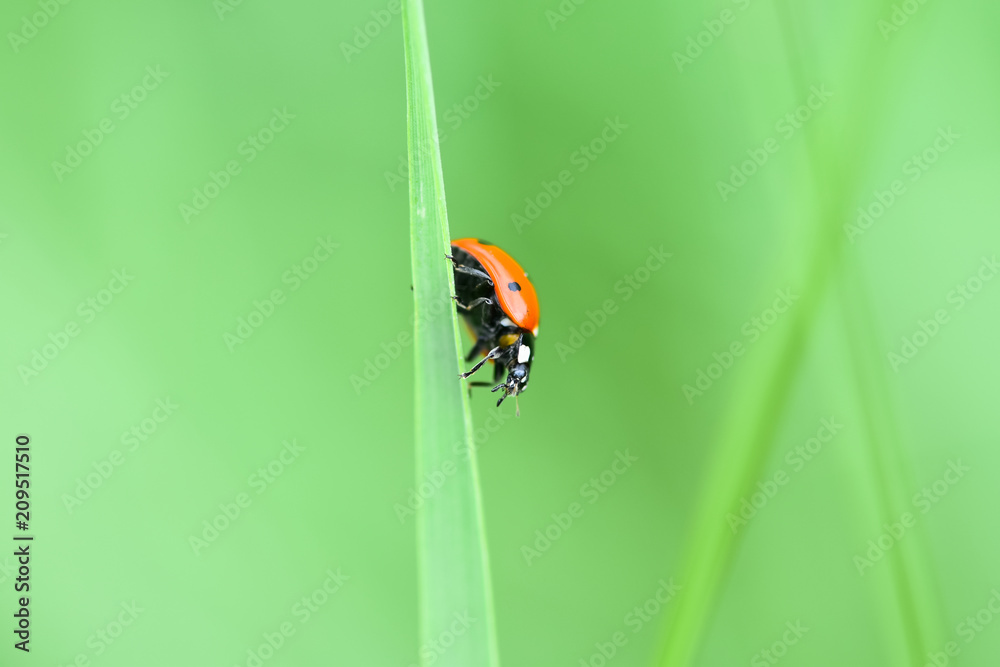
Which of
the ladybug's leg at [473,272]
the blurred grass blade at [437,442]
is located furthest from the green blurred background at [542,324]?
the blurred grass blade at [437,442]

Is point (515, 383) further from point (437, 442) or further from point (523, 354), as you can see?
point (437, 442)

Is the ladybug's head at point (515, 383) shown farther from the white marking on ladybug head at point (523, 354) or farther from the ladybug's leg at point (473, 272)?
the ladybug's leg at point (473, 272)

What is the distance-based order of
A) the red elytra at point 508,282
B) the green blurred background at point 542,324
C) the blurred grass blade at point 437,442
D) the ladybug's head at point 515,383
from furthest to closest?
the ladybug's head at point 515,383 < the red elytra at point 508,282 < the green blurred background at point 542,324 < the blurred grass blade at point 437,442

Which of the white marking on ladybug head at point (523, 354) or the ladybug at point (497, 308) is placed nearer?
the ladybug at point (497, 308)

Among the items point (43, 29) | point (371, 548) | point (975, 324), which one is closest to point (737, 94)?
point (975, 324)

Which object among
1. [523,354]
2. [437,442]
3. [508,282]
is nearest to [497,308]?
[523,354]

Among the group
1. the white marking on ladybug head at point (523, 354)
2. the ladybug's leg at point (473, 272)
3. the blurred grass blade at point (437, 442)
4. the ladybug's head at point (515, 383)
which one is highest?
the ladybug's leg at point (473, 272)
